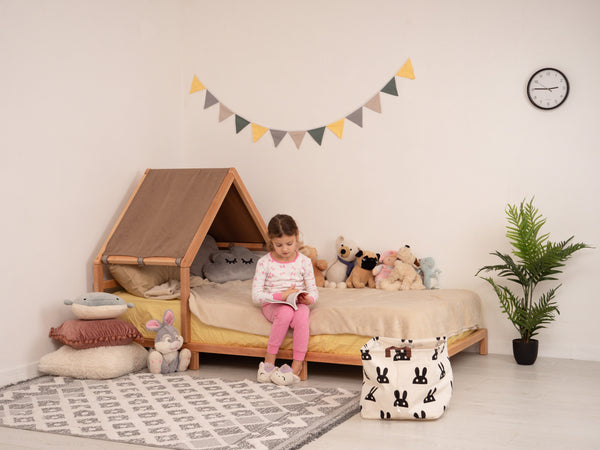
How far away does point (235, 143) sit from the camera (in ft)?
16.8

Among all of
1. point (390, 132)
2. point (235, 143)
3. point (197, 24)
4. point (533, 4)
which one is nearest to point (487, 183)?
point (390, 132)

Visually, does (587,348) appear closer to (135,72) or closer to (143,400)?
(143,400)

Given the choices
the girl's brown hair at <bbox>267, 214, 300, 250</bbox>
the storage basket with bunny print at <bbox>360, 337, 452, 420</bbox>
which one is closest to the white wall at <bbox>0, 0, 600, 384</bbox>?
the girl's brown hair at <bbox>267, 214, 300, 250</bbox>

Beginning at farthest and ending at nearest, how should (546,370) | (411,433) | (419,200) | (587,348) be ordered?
1. (419,200)
2. (587,348)
3. (546,370)
4. (411,433)

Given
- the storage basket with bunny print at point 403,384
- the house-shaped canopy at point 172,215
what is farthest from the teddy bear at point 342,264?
the storage basket with bunny print at point 403,384

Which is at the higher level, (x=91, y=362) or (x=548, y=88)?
Result: (x=548, y=88)

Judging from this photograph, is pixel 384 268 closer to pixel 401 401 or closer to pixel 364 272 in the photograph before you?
pixel 364 272

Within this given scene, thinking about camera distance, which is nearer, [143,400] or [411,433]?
[411,433]

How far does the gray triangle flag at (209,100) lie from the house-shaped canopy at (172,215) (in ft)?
2.74

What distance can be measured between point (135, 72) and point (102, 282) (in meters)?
1.52

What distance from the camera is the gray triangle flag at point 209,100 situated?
5164 mm

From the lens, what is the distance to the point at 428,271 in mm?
4465

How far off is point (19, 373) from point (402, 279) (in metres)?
2.34

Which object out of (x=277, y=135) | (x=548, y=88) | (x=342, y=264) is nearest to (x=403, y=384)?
(x=342, y=264)
